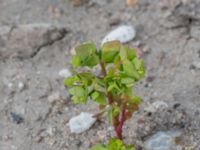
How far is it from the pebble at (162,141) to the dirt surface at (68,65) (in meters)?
0.03

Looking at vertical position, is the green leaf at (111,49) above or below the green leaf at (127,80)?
above

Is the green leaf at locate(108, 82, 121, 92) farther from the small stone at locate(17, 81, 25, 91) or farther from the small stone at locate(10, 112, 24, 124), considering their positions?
the small stone at locate(17, 81, 25, 91)

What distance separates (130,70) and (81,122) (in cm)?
51

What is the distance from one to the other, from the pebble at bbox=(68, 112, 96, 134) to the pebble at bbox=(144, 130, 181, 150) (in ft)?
0.81

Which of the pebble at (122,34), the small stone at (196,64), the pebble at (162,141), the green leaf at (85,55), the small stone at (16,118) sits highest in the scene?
the green leaf at (85,55)

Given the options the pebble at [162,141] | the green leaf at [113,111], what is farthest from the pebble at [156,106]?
the green leaf at [113,111]

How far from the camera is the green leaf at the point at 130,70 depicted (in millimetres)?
1942

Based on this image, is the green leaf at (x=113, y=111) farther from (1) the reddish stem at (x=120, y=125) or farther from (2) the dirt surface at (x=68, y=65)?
(2) the dirt surface at (x=68, y=65)

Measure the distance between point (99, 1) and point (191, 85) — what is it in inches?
29.5

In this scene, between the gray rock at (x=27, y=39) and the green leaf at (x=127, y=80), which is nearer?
the green leaf at (x=127, y=80)

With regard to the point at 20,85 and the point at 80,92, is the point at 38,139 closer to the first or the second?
the point at 20,85

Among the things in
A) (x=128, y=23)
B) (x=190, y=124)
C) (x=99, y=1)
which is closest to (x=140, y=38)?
(x=128, y=23)

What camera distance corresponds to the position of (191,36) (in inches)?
108

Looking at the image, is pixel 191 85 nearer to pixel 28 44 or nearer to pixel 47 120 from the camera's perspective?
pixel 47 120
